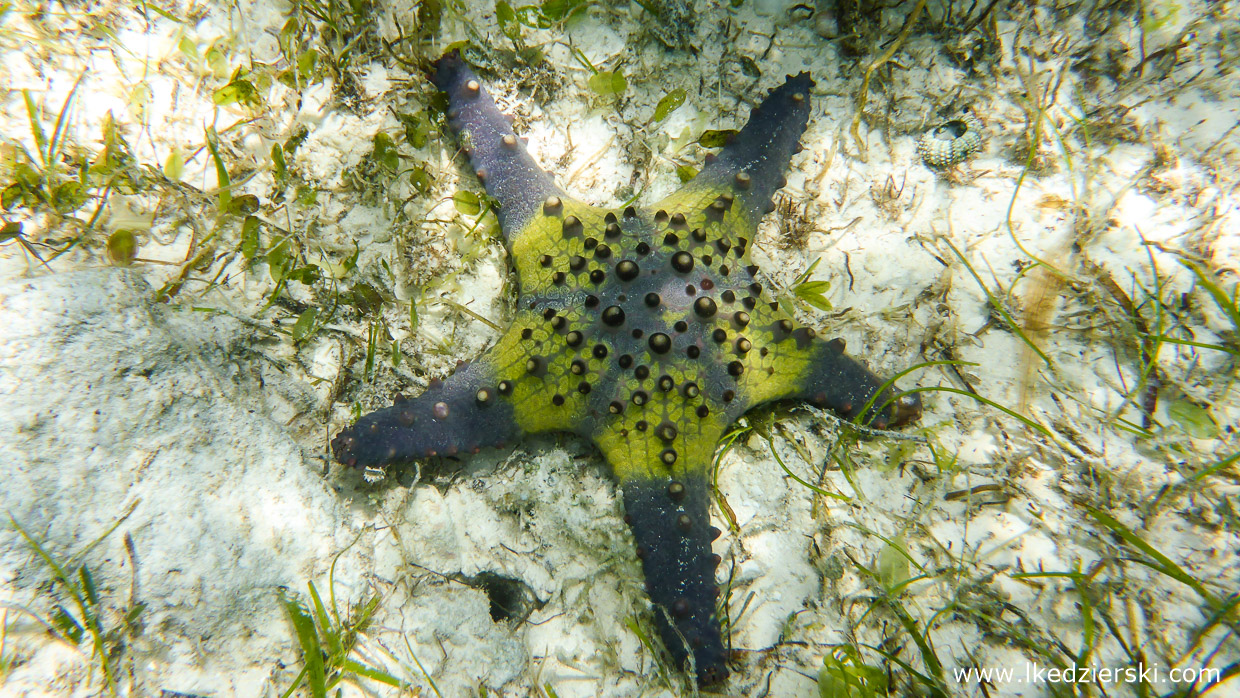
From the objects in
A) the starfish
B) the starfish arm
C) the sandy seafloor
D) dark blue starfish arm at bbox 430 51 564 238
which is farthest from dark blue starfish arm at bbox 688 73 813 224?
dark blue starfish arm at bbox 430 51 564 238

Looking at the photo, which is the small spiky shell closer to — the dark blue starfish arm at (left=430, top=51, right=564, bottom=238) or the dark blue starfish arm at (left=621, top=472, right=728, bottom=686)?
the dark blue starfish arm at (left=430, top=51, right=564, bottom=238)

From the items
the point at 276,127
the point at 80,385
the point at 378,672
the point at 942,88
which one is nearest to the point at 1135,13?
the point at 942,88

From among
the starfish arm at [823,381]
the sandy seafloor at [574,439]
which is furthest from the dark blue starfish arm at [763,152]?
the starfish arm at [823,381]

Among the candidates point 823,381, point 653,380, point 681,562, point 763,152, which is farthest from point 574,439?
point 763,152

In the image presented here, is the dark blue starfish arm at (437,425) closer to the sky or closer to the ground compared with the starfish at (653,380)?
closer to the ground

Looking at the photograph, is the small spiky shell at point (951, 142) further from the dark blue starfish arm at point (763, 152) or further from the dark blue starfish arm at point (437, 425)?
the dark blue starfish arm at point (437, 425)

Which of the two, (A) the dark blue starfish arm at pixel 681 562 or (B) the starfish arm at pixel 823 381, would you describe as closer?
(A) the dark blue starfish arm at pixel 681 562

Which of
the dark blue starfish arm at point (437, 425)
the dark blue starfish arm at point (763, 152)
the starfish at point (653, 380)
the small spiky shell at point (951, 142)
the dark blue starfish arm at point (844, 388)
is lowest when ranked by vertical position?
the dark blue starfish arm at point (437, 425)
